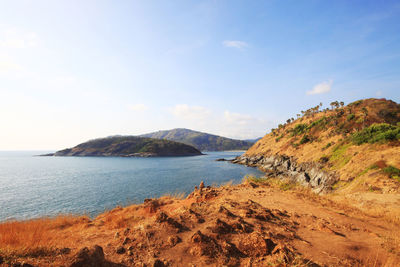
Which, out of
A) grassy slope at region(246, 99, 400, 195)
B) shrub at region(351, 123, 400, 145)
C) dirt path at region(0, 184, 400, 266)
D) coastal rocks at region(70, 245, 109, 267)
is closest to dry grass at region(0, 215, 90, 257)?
dirt path at region(0, 184, 400, 266)

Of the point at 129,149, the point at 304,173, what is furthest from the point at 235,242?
the point at 129,149

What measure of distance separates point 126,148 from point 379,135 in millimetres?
157176

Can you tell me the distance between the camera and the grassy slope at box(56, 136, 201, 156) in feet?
479

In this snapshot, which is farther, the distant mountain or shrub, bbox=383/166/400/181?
the distant mountain

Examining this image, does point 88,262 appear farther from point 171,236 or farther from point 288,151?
point 288,151

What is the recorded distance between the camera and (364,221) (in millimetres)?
9336

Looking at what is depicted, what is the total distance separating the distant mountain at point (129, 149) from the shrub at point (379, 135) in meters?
127

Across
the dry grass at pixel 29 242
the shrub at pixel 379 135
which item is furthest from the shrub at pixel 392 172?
the dry grass at pixel 29 242

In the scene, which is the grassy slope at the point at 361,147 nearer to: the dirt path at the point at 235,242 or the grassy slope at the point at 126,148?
the dirt path at the point at 235,242

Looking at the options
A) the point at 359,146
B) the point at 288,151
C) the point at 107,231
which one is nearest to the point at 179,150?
the point at 288,151

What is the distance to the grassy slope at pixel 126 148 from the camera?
14600cm

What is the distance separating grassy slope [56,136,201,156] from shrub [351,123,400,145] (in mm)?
129408

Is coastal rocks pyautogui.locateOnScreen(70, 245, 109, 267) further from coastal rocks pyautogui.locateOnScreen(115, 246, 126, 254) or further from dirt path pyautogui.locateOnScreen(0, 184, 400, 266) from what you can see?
coastal rocks pyautogui.locateOnScreen(115, 246, 126, 254)

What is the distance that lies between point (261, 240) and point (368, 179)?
19.4m
